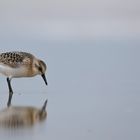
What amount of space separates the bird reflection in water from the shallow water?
4.0 inches

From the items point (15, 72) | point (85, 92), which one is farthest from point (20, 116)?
point (15, 72)

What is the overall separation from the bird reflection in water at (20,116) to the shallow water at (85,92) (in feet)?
0.33

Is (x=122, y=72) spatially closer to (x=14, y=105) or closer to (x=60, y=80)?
(x=60, y=80)

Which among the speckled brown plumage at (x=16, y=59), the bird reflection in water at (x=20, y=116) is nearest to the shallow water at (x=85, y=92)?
the bird reflection in water at (x=20, y=116)

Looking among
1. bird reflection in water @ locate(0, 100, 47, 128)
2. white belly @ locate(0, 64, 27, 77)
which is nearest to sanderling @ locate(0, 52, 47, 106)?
white belly @ locate(0, 64, 27, 77)

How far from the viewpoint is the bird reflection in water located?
6699 millimetres

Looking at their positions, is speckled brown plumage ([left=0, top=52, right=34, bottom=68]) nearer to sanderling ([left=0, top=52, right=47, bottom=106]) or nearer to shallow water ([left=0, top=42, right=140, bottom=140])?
sanderling ([left=0, top=52, right=47, bottom=106])

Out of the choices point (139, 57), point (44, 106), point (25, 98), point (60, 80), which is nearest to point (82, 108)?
point (44, 106)

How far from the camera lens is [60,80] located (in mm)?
9305

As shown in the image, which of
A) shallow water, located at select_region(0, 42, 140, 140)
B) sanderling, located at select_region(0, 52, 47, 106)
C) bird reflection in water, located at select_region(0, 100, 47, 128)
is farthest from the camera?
sanderling, located at select_region(0, 52, 47, 106)

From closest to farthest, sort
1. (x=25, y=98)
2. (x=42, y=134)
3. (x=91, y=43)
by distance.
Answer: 1. (x=42, y=134)
2. (x=25, y=98)
3. (x=91, y=43)

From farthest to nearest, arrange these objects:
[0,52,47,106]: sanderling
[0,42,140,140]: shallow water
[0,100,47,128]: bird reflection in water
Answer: [0,52,47,106]: sanderling, [0,100,47,128]: bird reflection in water, [0,42,140,140]: shallow water

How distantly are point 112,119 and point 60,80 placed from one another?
2487 millimetres

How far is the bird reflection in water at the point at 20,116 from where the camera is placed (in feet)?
22.0
